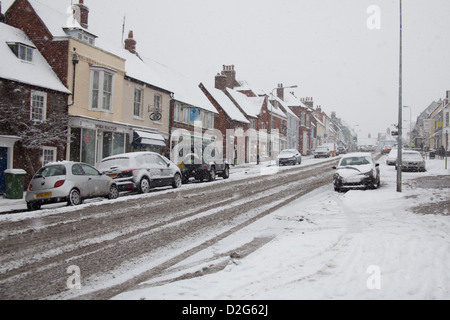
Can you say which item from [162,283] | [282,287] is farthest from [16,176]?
[282,287]

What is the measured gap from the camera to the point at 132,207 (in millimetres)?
12844

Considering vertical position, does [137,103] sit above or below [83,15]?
below

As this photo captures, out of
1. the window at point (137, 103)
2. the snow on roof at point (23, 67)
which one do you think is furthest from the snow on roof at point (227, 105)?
the snow on roof at point (23, 67)

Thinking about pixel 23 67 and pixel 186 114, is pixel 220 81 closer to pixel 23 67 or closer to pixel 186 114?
pixel 186 114

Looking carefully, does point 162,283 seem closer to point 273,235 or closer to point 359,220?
point 273,235

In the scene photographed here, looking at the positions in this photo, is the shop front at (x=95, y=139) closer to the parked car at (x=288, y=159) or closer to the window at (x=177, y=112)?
the window at (x=177, y=112)

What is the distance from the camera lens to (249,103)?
5534cm

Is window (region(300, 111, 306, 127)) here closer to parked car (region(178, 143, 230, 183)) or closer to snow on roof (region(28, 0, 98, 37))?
parked car (region(178, 143, 230, 183))

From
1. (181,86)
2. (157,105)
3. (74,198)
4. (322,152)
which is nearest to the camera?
(74,198)

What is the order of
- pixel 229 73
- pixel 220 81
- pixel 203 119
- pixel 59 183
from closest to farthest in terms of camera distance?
pixel 59 183
pixel 203 119
pixel 220 81
pixel 229 73

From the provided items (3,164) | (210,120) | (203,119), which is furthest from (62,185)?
(210,120)

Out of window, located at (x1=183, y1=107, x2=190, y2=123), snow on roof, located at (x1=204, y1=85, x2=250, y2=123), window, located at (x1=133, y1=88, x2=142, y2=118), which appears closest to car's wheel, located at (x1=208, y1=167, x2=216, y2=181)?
window, located at (x1=133, y1=88, x2=142, y2=118)

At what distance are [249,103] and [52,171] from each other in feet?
143

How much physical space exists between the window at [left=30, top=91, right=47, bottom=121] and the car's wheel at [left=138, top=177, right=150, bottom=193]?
596 cm
